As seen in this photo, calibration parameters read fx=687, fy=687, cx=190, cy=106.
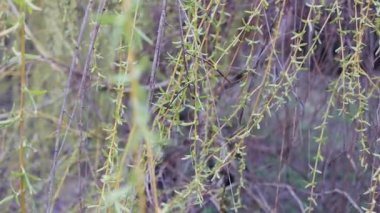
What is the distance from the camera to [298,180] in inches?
109

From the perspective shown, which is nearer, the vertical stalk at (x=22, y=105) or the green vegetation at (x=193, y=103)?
the vertical stalk at (x=22, y=105)

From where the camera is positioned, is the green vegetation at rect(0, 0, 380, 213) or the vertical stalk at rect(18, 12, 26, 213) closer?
the vertical stalk at rect(18, 12, 26, 213)

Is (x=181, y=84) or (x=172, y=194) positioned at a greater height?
(x=181, y=84)

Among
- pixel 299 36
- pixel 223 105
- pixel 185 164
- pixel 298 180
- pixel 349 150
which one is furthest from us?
pixel 298 180

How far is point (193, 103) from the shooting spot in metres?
1.55

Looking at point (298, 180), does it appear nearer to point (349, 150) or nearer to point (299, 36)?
point (349, 150)

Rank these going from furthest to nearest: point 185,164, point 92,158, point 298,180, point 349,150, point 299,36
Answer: point 298,180 < point 92,158 < point 185,164 < point 349,150 < point 299,36

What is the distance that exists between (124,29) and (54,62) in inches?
63.8

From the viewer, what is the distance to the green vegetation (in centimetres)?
124

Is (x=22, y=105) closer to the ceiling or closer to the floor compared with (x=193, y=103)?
closer to the ceiling

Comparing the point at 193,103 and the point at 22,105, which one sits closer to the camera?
the point at 22,105

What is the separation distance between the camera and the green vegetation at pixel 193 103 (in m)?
1.24

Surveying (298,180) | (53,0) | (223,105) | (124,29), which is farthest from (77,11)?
(124,29)

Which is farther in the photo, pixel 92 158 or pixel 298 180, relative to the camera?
pixel 298 180
